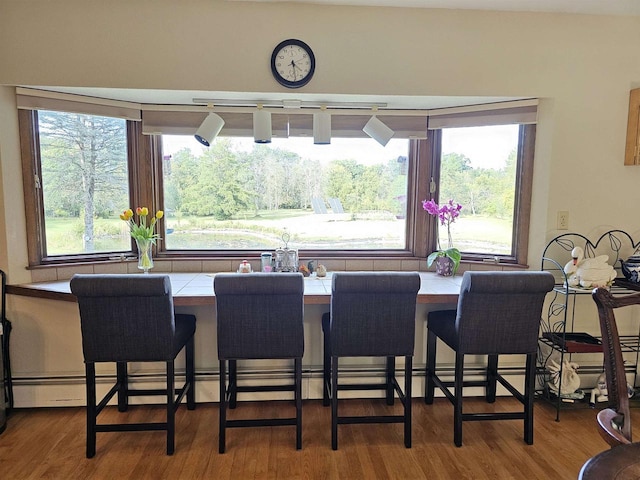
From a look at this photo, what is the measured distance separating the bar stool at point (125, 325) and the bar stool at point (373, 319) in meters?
0.84

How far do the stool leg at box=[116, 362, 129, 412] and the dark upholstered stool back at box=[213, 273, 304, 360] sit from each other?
82 centimetres

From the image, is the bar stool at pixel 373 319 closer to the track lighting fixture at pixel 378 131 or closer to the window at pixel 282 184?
the window at pixel 282 184

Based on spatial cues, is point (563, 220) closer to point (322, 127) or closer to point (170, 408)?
point (322, 127)

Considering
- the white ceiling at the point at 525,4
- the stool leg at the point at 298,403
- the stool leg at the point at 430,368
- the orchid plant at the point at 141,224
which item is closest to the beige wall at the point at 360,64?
the white ceiling at the point at 525,4

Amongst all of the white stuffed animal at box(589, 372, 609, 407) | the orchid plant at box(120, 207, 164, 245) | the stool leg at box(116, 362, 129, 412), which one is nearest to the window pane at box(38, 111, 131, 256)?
the orchid plant at box(120, 207, 164, 245)

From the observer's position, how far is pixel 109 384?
8.75 feet

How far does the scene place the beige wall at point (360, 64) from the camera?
236 cm

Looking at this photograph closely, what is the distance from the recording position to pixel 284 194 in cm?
301

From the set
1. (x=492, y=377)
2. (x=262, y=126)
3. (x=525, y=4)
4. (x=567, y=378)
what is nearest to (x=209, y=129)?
(x=262, y=126)

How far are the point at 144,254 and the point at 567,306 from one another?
2.81m

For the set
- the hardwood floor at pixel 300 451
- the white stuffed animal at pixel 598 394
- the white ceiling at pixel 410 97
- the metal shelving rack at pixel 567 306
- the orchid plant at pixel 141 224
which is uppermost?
the white ceiling at pixel 410 97

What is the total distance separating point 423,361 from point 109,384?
2084mm

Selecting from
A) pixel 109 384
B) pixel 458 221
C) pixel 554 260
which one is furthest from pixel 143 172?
pixel 554 260

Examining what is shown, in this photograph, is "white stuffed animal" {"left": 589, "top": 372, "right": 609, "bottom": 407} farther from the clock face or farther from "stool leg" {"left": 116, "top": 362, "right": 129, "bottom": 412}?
"stool leg" {"left": 116, "top": 362, "right": 129, "bottom": 412}
